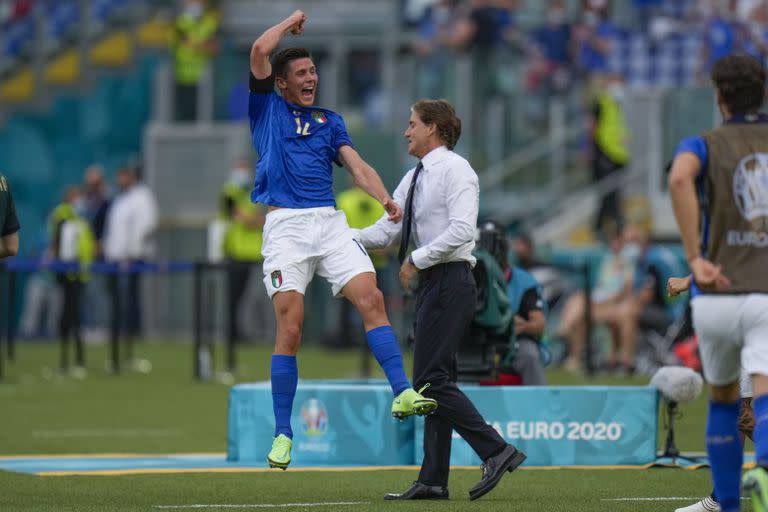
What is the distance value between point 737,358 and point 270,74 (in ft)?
10.3

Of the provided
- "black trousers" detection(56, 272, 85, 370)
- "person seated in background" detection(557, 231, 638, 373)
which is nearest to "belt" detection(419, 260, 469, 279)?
"person seated in background" detection(557, 231, 638, 373)

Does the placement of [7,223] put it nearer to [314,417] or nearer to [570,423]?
[314,417]

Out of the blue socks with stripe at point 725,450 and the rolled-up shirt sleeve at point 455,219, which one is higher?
the rolled-up shirt sleeve at point 455,219

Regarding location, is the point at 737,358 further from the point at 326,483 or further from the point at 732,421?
the point at 326,483

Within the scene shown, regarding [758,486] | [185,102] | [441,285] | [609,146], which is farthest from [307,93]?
[185,102]

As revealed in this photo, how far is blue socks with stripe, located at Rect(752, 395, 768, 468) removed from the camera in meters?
6.28

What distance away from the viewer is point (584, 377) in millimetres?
17281

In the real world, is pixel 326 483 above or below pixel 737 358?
below

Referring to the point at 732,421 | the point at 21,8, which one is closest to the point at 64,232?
the point at 21,8

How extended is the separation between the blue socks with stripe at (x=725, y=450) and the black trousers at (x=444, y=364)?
1888 mm

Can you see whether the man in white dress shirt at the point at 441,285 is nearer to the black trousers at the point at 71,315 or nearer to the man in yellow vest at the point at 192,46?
the black trousers at the point at 71,315

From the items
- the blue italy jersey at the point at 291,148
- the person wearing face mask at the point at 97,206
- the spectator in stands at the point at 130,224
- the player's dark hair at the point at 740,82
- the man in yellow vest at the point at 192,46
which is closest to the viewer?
the player's dark hair at the point at 740,82

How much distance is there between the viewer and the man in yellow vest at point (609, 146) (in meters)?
21.6

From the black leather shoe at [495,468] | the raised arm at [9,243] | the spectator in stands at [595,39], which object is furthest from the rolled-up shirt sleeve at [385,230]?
the spectator in stands at [595,39]
